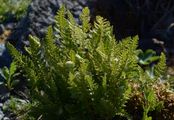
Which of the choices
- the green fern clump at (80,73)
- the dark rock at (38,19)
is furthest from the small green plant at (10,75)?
the green fern clump at (80,73)

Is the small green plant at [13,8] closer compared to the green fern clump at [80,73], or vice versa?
the green fern clump at [80,73]

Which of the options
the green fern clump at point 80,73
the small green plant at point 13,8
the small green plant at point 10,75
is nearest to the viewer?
the green fern clump at point 80,73

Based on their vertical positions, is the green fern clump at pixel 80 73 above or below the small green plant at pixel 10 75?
below

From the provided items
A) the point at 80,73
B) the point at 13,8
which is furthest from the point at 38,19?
the point at 80,73

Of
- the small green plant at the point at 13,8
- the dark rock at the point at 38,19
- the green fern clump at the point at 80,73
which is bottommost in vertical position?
the green fern clump at the point at 80,73

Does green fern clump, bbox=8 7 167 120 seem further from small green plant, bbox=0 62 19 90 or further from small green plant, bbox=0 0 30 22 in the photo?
small green plant, bbox=0 0 30 22

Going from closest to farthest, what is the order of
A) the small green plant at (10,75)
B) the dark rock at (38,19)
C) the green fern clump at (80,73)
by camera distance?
the green fern clump at (80,73), the small green plant at (10,75), the dark rock at (38,19)

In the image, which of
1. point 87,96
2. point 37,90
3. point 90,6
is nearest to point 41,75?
point 37,90

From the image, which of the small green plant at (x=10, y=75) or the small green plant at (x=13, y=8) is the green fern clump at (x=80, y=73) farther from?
the small green plant at (x=13, y=8)
